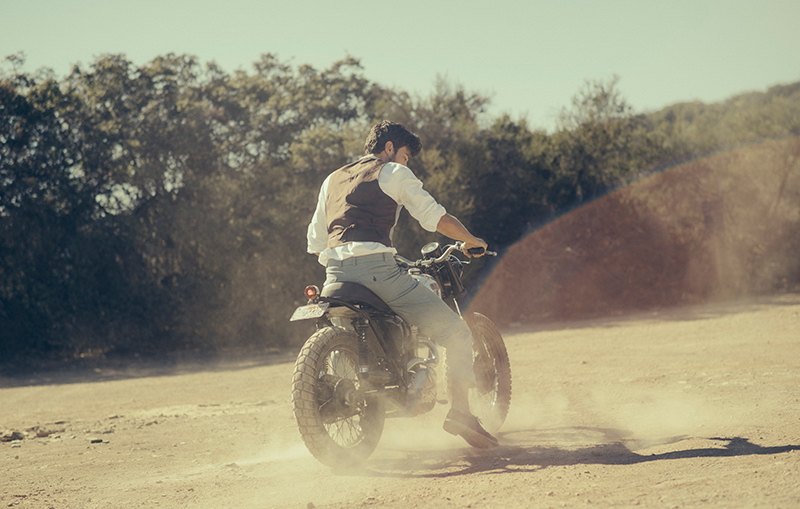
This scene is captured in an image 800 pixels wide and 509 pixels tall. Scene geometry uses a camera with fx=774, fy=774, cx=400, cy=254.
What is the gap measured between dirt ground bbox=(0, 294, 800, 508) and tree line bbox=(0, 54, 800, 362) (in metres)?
4.46

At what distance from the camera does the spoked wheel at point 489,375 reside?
629 cm

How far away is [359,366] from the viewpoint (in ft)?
17.5

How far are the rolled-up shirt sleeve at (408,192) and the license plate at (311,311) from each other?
854 mm

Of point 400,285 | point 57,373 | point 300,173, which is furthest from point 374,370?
point 300,173

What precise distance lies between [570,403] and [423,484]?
2.95m

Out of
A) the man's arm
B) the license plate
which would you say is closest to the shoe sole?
the license plate

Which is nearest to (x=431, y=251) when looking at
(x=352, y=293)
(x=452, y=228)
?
(x=452, y=228)

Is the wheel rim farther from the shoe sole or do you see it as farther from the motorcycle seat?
the shoe sole

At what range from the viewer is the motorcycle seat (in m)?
5.18

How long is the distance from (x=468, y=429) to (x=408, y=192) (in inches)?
65.5

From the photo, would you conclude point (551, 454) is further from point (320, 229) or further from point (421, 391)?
point (320, 229)

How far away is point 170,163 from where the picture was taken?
16797mm

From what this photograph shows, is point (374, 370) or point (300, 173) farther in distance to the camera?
point (300, 173)

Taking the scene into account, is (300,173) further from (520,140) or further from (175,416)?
(175,416)
